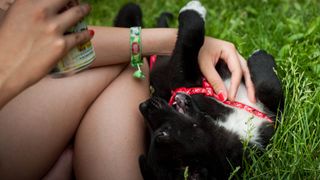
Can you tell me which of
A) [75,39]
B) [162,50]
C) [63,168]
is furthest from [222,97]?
[75,39]

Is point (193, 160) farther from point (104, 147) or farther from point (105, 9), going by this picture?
point (105, 9)

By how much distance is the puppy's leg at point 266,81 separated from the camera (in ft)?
8.09

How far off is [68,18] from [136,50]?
1.15 metres

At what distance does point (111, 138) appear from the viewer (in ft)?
7.56

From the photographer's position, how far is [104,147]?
7.47 ft

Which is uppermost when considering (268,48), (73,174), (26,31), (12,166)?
(26,31)

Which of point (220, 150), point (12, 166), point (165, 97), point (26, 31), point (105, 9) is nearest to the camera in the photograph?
point (26, 31)

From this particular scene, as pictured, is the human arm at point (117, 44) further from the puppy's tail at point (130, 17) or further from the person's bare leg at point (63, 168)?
the puppy's tail at point (130, 17)

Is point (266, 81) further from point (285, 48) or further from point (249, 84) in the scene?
point (285, 48)

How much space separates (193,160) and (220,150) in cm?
16

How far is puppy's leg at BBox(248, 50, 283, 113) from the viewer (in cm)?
246

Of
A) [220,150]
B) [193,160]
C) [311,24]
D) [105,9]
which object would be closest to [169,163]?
[193,160]

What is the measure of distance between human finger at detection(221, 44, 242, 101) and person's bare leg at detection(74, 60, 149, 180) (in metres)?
0.48

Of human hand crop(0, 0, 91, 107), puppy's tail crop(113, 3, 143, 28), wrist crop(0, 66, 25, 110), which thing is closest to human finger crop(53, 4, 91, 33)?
human hand crop(0, 0, 91, 107)
